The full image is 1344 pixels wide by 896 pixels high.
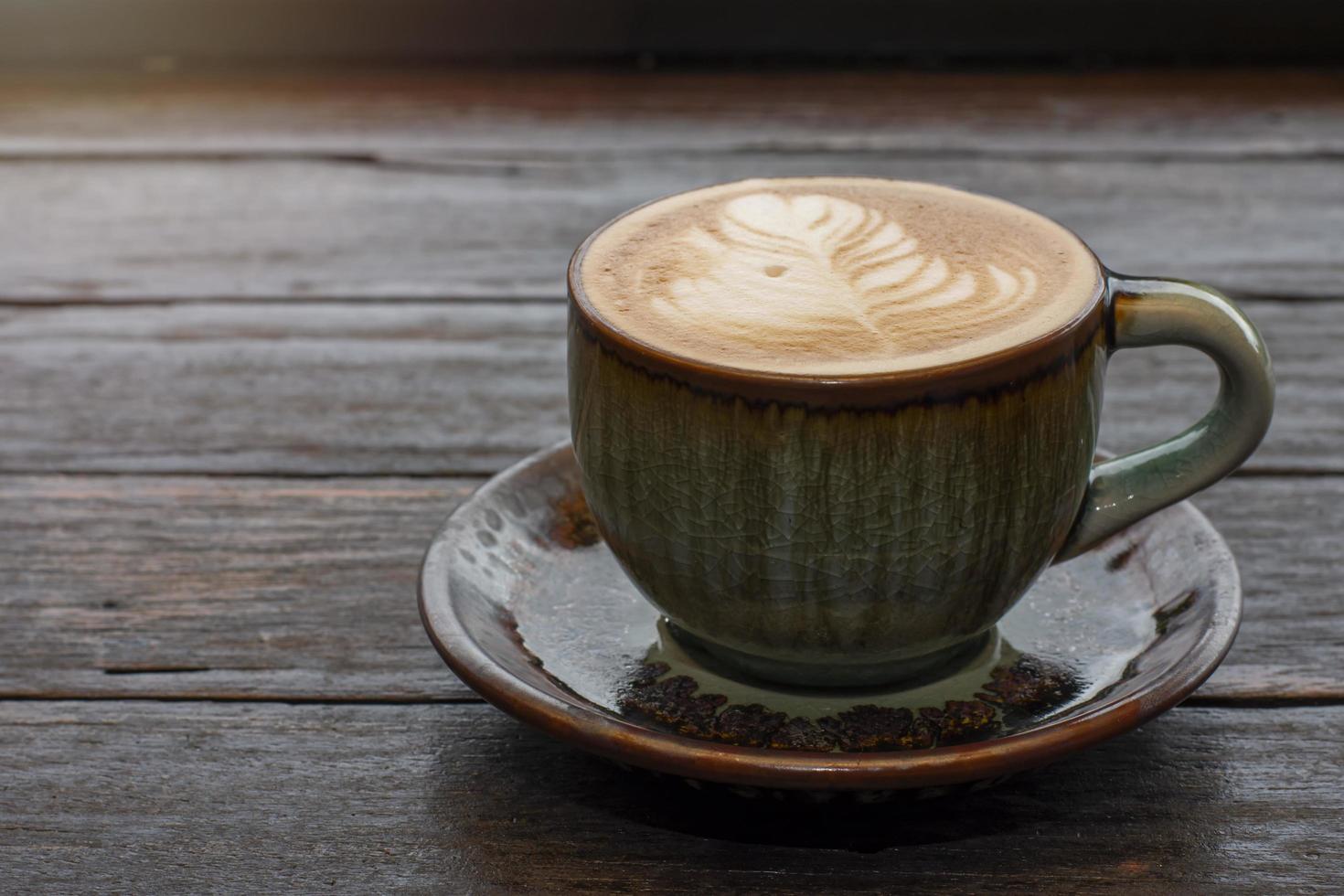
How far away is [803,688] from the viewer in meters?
0.45

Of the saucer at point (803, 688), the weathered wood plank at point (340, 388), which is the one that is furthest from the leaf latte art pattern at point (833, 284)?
the weathered wood plank at point (340, 388)

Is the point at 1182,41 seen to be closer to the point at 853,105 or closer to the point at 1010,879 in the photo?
the point at 853,105

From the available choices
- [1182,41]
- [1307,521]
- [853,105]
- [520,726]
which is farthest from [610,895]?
[1182,41]

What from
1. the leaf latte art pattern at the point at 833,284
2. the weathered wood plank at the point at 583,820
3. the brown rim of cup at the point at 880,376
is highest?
the leaf latte art pattern at the point at 833,284

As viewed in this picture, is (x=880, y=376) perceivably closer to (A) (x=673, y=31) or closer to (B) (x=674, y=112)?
(B) (x=674, y=112)

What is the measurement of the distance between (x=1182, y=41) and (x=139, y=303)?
3.06 feet

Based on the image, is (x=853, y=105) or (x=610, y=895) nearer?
(x=610, y=895)

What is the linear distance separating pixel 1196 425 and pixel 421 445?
35 centimetres

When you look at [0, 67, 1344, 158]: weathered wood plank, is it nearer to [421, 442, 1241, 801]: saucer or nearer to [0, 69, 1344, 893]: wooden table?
[0, 69, 1344, 893]: wooden table

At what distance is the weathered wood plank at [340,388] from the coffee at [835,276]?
22 cm

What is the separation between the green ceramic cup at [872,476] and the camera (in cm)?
39

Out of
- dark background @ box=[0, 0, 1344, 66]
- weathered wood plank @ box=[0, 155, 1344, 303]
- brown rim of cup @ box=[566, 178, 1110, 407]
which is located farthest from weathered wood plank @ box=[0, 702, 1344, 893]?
dark background @ box=[0, 0, 1344, 66]

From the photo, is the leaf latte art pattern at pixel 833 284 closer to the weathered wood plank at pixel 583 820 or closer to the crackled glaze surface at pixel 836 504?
the crackled glaze surface at pixel 836 504

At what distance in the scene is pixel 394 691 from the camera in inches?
19.1
